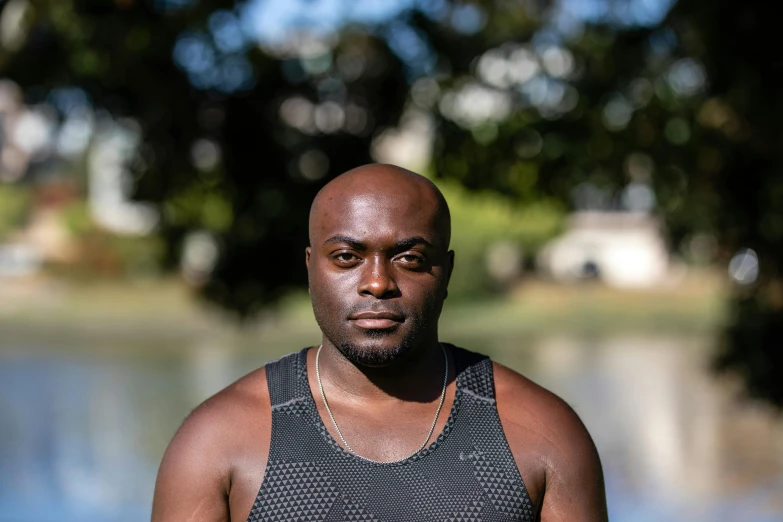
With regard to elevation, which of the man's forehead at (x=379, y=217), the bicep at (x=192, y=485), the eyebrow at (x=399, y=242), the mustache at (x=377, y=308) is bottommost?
the bicep at (x=192, y=485)

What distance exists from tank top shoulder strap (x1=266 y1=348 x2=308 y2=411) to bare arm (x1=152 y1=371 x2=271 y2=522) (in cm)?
6

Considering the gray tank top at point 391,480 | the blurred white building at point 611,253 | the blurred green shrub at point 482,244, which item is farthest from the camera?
the blurred white building at point 611,253

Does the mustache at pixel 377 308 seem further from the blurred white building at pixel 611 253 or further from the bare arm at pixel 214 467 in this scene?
the blurred white building at pixel 611 253

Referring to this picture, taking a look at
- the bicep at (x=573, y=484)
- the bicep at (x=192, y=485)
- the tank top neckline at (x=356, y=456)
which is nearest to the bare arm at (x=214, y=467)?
the bicep at (x=192, y=485)

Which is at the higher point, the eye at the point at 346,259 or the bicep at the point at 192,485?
the eye at the point at 346,259

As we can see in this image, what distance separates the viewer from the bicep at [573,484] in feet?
7.58

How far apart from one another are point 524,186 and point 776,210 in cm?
168

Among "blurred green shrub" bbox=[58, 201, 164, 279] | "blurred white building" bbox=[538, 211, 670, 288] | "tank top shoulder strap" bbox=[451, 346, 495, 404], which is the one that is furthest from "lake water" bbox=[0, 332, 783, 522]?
"blurred white building" bbox=[538, 211, 670, 288]

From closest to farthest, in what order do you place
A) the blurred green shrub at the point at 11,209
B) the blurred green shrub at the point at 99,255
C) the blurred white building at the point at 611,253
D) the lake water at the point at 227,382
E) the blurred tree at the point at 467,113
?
1. the blurred tree at the point at 467,113
2. the lake water at the point at 227,382
3. the blurred green shrub at the point at 99,255
4. the blurred white building at the point at 611,253
5. the blurred green shrub at the point at 11,209

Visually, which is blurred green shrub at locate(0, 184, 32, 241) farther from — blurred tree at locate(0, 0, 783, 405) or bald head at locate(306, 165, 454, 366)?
bald head at locate(306, 165, 454, 366)

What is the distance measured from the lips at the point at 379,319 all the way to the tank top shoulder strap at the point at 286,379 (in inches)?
9.1

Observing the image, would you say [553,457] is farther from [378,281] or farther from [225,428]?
[225,428]

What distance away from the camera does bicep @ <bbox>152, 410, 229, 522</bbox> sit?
2.25 m

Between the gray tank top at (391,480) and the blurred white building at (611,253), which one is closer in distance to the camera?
the gray tank top at (391,480)
